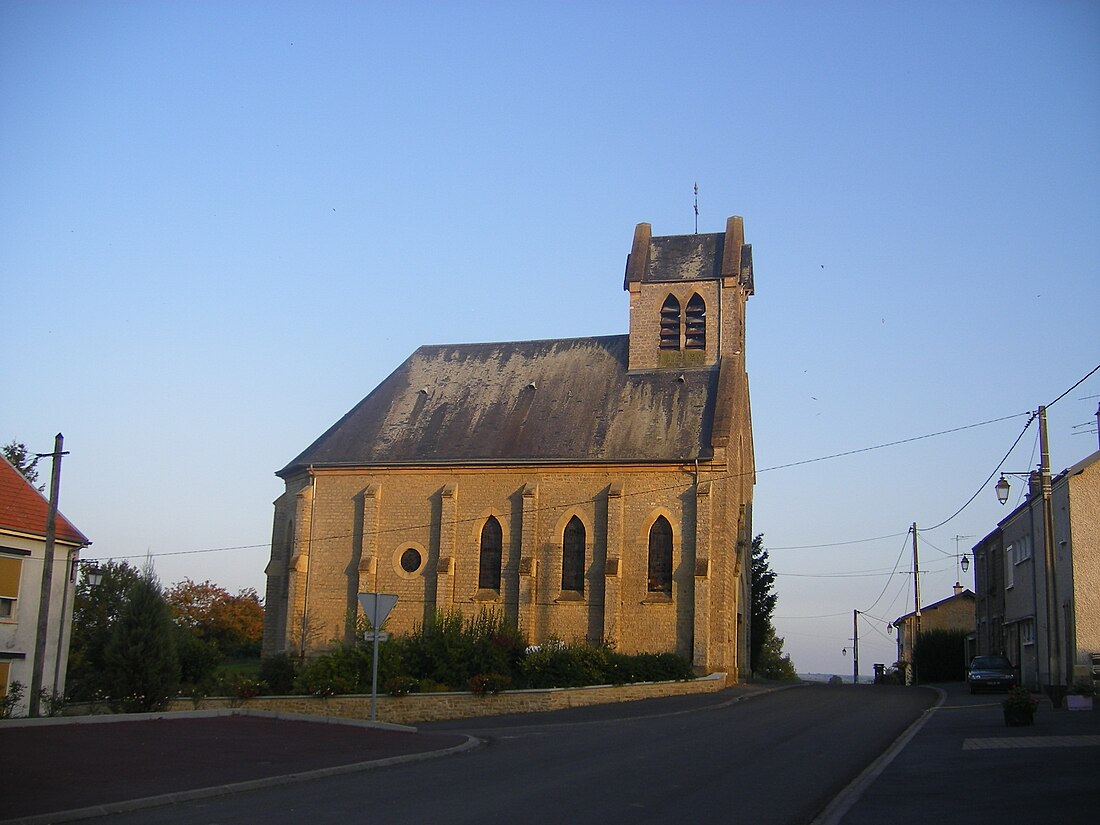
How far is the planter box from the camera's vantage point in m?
22.4

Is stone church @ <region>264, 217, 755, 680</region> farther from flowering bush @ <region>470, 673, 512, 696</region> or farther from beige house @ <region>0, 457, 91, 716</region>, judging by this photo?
beige house @ <region>0, 457, 91, 716</region>

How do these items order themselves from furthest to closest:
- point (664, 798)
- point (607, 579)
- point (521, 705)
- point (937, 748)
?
point (607, 579)
point (521, 705)
point (937, 748)
point (664, 798)

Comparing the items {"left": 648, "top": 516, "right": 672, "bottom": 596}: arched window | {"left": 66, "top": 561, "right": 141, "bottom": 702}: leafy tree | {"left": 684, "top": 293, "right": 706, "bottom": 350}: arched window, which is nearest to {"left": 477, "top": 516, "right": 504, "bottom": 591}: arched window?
{"left": 648, "top": 516, "right": 672, "bottom": 596}: arched window

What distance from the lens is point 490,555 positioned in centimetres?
3850

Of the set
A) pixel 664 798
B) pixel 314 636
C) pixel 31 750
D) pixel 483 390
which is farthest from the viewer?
pixel 483 390

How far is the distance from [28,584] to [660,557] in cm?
1857

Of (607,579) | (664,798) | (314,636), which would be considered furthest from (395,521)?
(664,798)

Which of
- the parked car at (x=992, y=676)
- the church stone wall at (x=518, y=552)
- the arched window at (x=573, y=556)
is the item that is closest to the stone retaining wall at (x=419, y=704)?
the church stone wall at (x=518, y=552)

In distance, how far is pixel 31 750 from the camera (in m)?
13.8

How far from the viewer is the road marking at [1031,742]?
51.9 ft

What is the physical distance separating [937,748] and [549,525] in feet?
72.9

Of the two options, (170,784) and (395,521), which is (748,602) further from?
(170,784)

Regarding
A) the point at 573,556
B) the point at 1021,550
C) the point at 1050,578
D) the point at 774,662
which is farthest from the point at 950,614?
the point at 1050,578

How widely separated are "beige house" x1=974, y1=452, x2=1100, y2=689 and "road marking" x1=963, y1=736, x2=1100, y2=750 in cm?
752
